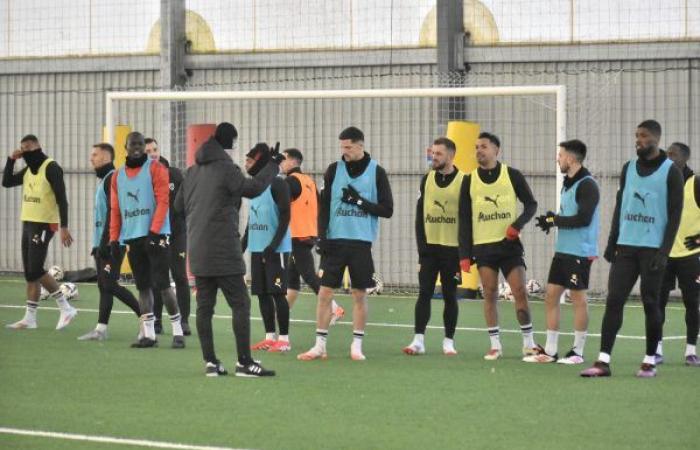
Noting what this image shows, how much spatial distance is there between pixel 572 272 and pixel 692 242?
3.73 ft

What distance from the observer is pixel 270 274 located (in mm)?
14234

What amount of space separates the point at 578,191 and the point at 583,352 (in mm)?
1923

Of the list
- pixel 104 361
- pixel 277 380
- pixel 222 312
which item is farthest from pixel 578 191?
pixel 222 312

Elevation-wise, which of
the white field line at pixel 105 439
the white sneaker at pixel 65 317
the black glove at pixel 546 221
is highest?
the black glove at pixel 546 221

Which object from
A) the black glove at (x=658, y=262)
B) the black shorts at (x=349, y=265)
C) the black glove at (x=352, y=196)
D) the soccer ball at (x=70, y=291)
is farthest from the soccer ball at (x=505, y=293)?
the black glove at (x=658, y=262)

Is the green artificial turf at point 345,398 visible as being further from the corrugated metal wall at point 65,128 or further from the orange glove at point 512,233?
the corrugated metal wall at point 65,128

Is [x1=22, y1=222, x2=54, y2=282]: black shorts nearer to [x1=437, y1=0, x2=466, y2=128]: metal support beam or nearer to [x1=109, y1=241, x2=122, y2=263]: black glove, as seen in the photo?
[x1=109, y1=241, x2=122, y2=263]: black glove

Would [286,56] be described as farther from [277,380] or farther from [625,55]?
[277,380]

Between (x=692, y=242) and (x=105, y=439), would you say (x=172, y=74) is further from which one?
(x=105, y=439)

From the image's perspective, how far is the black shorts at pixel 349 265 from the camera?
13648mm

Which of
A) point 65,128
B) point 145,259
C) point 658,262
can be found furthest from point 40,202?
point 65,128

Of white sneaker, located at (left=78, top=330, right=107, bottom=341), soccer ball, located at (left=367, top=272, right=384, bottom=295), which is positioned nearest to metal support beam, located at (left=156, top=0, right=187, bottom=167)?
soccer ball, located at (left=367, top=272, right=384, bottom=295)

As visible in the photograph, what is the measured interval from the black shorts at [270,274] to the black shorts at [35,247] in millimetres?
3312

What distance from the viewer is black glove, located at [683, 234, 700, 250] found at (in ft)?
43.2
